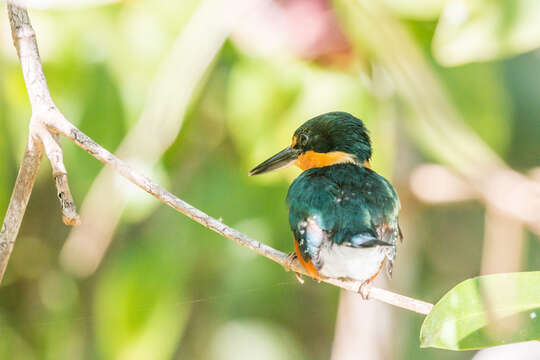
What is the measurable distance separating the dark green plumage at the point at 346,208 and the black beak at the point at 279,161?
107 mm

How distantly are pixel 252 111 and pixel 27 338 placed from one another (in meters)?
1.03

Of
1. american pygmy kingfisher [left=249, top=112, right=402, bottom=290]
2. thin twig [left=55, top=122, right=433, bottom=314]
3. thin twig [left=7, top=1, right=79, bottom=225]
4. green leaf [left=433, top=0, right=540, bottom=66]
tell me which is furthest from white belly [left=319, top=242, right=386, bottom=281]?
thin twig [left=7, top=1, right=79, bottom=225]

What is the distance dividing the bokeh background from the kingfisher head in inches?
1.1

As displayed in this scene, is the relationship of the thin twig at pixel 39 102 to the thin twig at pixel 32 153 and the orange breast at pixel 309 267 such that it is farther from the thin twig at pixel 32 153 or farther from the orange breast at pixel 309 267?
the orange breast at pixel 309 267

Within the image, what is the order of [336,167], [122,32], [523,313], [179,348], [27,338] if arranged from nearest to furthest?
1. [523,313]
2. [336,167]
3. [122,32]
4. [27,338]
5. [179,348]

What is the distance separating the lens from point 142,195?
152cm

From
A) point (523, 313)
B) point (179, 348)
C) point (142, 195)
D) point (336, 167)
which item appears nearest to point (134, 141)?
point (142, 195)

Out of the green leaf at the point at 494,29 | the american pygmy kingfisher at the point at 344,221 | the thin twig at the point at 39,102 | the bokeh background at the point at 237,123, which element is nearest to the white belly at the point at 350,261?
A: the american pygmy kingfisher at the point at 344,221

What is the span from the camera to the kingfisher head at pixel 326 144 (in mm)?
1401

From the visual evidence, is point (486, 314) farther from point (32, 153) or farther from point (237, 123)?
point (237, 123)

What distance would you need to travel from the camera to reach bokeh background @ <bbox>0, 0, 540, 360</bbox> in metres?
1.40

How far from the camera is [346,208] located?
124cm

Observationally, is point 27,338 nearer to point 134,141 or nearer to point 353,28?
point 134,141

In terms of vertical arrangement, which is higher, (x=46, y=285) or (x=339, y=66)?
(x=339, y=66)
